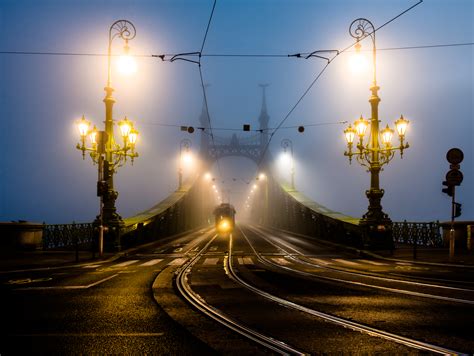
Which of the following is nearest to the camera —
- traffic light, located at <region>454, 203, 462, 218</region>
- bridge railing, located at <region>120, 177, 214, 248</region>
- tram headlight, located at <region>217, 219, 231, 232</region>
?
traffic light, located at <region>454, 203, 462, 218</region>

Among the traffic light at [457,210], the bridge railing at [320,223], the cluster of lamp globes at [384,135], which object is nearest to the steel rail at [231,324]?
the traffic light at [457,210]

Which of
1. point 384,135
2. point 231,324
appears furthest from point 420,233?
point 231,324

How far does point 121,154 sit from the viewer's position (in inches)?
733

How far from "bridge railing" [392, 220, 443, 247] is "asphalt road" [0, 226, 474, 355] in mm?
9328

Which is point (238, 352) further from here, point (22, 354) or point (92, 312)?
point (92, 312)

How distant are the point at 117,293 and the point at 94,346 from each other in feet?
11.9

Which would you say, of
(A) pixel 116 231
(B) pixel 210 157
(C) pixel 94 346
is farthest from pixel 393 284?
(B) pixel 210 157

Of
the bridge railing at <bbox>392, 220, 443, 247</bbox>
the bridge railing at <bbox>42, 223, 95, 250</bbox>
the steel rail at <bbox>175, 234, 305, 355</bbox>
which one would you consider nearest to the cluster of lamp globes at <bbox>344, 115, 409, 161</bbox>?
the bridge railing at <bbox>392, 220, 443, 247</bbox>

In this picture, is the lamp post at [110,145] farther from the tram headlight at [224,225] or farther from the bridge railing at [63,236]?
the tram headlight at [224,225]

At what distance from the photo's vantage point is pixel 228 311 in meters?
6.40

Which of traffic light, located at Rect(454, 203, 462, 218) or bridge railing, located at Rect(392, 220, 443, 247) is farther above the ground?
traffic light, located at Rect(454, 203, 462, 218)

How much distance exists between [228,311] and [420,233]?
664 inches

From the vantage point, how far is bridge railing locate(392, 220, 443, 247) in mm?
19777

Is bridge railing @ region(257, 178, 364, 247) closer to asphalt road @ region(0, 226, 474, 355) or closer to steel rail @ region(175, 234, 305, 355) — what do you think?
asphalt road @ region(0, 226, 474, 355)
